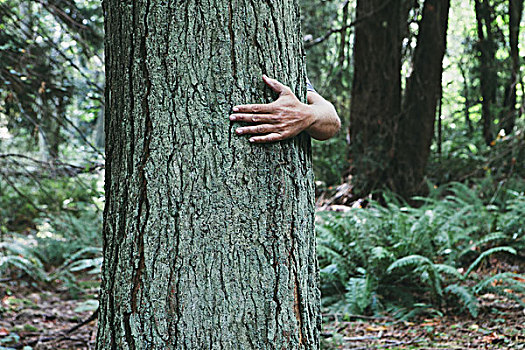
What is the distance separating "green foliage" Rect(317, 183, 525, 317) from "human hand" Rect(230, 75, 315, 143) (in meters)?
2.71

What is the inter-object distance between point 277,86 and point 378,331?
2.96 metres

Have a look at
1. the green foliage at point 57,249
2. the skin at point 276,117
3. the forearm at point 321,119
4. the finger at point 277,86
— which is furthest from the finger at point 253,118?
the green foliage at point 57,249

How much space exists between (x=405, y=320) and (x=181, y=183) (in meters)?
3.24

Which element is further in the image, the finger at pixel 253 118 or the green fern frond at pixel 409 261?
the green fern frond at pixel 409 261

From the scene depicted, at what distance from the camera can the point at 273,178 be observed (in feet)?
6.10

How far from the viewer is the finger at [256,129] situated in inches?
71.6

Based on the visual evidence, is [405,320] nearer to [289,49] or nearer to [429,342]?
[429,342]

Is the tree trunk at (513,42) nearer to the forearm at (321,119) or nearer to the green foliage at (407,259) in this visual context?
the green foliage at (407,259)

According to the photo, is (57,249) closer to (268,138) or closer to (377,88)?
(377,88)

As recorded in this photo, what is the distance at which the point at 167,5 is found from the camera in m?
1.83

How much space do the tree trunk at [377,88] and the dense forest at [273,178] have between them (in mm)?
23

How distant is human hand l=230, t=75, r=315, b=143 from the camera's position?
72.1 inches

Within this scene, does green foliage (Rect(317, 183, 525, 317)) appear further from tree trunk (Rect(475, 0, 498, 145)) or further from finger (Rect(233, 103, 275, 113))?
tree trunk (Rect(475, 0, 498, 145))

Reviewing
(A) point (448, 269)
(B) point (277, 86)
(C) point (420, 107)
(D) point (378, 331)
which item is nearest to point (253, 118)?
(B) point (277, 86)
